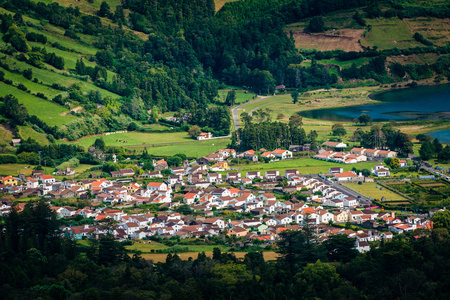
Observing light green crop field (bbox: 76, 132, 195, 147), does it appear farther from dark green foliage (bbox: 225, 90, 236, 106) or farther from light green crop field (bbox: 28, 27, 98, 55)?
light green crop field (bbox: 28, 27, 98, 55)

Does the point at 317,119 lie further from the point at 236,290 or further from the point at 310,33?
the point at 236,290

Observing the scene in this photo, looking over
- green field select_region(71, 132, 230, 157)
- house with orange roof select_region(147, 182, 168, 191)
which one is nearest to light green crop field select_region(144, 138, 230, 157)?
green field select_region(71, 132, 230, 157)

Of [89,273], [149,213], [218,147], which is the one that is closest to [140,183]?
[149,213]

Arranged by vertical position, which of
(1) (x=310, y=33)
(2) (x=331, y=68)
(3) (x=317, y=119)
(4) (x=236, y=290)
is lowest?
(4) (x=236, y=290)

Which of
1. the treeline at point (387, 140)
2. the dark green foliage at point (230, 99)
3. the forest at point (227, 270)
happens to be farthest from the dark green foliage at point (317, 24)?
the forest at point (227, 270)

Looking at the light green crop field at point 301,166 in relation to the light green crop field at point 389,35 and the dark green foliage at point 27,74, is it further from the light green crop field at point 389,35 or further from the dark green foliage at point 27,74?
the light green crop field at point 389,35

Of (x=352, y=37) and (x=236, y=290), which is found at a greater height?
(x=352, y=37)

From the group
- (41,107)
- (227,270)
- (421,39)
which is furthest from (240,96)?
(227,270)
